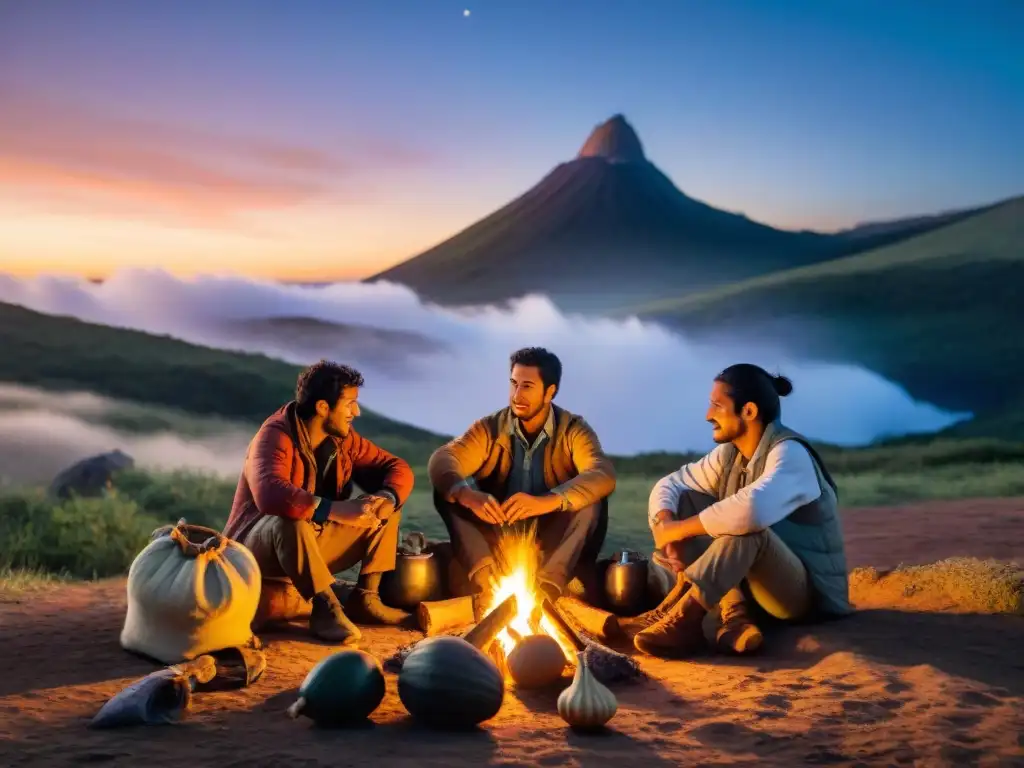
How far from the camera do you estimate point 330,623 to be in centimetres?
502

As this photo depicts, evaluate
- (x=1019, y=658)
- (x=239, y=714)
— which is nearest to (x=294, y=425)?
(x=239, y=714)

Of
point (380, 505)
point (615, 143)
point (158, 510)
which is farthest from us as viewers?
point (615, 143)

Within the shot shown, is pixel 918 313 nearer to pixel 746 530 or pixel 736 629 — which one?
pixel 736 629

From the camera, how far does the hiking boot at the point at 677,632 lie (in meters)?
4.68

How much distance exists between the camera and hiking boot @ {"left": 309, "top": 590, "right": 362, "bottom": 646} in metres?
4.97

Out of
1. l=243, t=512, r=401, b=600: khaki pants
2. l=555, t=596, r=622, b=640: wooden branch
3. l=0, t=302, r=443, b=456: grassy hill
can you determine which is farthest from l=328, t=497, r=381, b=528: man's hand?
l=0, t=302, r=443, b=456: grassy hill

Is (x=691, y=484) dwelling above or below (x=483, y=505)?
above

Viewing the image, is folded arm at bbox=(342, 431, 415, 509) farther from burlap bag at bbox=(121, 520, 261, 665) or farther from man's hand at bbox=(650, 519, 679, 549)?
man's hand at bbox=(650, 519, 679, 549)

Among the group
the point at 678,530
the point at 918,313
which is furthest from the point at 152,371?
the point at 918,313

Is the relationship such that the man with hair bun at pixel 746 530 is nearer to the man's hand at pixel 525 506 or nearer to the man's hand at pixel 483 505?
the man's hand at pixel 525 506

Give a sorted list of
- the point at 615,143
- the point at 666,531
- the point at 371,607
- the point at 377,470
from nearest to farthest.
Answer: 1. the point at 666,531
2. the point at 371,607
3. the point at 377,470
4. the point at 615,143

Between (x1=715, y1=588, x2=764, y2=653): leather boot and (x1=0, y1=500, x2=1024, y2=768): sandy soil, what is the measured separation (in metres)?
0.07

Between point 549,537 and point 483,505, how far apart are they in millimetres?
467

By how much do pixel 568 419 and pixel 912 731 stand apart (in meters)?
2.59
